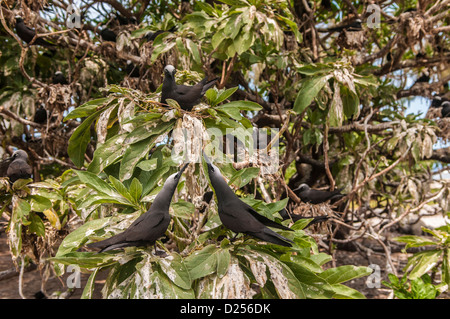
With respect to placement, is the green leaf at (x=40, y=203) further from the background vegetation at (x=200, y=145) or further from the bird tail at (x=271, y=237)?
the bird tail at (x=271, y=237)

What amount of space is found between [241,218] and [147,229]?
241 millimetres

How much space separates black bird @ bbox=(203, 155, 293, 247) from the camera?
3.01ft

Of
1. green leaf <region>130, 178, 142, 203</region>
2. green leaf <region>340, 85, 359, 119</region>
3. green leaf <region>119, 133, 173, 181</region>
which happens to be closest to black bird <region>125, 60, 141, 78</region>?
green leaf <region>340, 85, 359, 119</region>

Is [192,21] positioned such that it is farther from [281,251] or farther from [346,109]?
[281,251]

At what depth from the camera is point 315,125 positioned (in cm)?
307

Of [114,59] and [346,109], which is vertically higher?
[114,59]

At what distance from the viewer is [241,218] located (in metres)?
0.93

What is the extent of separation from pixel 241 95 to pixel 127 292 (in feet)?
7.64

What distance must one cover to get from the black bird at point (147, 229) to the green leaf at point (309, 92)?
1265 millimetres

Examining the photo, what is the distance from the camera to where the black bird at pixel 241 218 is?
92cm

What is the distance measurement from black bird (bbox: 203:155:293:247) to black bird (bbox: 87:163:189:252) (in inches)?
4.9

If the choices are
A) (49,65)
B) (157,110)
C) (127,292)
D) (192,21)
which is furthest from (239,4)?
(49,65)

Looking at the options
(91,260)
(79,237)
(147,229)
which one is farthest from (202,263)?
(79,237)

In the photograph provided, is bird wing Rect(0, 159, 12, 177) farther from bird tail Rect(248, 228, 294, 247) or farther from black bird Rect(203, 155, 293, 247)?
bird tail Rect(248, 228, 294, 247)
